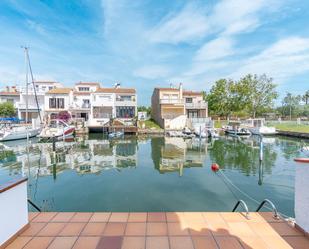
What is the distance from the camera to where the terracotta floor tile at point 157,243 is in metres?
3.14

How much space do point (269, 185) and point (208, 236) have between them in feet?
24.9

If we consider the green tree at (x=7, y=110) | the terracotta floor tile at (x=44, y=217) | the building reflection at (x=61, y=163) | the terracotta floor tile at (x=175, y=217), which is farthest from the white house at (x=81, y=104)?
the terracotta floor tile at (x=175, y=217)

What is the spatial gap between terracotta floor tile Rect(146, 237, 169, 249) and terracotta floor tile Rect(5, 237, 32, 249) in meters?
1.96

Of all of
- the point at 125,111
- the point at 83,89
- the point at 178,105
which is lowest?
the point at 125,111

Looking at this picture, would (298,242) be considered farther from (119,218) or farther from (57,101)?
(57,101)

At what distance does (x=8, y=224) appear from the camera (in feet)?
10.4

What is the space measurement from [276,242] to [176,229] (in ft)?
5.28

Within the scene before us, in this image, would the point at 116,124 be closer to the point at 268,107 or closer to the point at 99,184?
the point at 99,184

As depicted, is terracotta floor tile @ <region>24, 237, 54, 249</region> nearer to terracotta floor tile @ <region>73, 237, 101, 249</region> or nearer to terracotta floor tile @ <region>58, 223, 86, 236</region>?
terracotta floor tile @ <region>58, 223, 86, 236</region>

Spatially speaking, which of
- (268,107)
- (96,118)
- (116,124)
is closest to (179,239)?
(116,124)

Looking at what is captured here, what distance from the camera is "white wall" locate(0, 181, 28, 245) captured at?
120 inches

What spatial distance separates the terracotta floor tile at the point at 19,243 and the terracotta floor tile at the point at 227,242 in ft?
10.1

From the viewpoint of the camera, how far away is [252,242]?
3.25 meters

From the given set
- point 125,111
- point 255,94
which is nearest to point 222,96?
point 255,94
